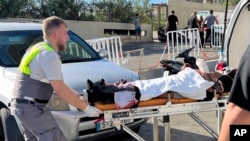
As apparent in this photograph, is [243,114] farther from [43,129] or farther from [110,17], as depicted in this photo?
[110,17]

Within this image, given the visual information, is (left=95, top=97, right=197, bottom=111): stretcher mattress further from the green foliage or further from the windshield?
the green foliage

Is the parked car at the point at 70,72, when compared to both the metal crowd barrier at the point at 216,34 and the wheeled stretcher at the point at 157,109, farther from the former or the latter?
the metal crowd barrier at the point at 216,34

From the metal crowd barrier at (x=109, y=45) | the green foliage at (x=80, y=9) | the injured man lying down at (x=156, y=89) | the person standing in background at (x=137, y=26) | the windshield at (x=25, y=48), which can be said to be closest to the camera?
the injured man lying down at (x=156, y=89)

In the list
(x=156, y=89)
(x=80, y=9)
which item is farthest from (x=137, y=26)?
(x=156, y=89)

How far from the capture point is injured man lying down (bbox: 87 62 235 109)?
129 inches

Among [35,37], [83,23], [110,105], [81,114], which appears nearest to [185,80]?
[110,105]

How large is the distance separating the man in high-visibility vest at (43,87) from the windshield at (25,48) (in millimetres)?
1538

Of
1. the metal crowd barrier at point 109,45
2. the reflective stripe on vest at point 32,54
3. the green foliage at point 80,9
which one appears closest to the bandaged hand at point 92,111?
the reflective stripe on vest at point 32,54

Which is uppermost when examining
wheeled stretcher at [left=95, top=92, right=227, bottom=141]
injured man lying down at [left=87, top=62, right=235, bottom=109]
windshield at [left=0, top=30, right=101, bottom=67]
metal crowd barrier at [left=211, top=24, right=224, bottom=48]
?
windshield at [left=0, top=30, right=101, bottom=67]

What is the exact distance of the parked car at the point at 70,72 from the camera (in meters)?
4.01

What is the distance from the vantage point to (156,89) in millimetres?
3373

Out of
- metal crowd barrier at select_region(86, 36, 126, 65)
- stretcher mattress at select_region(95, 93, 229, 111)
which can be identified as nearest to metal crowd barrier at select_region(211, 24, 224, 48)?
metal crowd barrier at select_region(86, 36, 126, 65)

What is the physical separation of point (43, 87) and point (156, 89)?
3.28 ft

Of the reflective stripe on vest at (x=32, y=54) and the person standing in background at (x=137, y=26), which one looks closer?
the reflective stripe on vest at (x=32, y=54)
